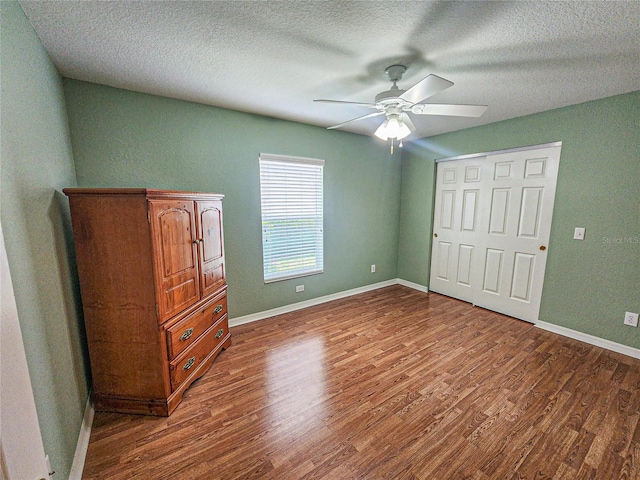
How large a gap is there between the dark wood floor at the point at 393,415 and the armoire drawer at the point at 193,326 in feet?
1.27

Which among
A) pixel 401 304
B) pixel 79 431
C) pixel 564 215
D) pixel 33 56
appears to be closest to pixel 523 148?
pixel 564 215

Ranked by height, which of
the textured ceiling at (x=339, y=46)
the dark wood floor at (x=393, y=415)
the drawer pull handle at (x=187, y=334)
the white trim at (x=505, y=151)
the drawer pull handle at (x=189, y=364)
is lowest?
the dark wood floor at (x=393, y=415)

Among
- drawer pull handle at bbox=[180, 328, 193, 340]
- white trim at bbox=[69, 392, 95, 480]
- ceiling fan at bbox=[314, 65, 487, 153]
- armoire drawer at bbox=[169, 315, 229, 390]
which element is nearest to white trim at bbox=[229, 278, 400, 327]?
armoire drawer at bbox=[169, 315, 229, 390]

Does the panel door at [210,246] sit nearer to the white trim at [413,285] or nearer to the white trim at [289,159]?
the white trim at [289,159]

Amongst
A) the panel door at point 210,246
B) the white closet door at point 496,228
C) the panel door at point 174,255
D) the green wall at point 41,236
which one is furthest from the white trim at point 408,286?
the green wall at point 41,236

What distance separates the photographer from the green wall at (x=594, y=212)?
2.41 metres

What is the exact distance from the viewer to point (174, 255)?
1.87 metres

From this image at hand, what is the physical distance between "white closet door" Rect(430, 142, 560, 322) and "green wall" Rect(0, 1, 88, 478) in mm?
4159

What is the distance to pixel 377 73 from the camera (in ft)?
6.63

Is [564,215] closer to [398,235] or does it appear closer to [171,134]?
[398,235]

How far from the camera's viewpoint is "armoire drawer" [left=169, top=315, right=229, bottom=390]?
6.14 feet

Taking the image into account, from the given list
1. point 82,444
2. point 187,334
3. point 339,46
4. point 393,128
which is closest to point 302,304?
point 187,334

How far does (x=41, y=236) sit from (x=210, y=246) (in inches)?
42.2

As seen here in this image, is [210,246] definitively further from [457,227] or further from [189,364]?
[457,227]
